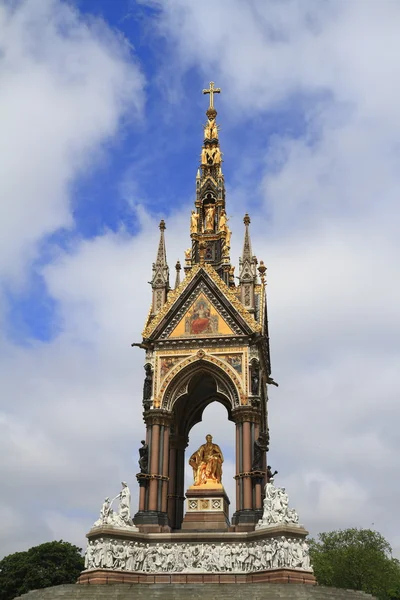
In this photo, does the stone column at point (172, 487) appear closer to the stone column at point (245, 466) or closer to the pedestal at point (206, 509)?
the pedestal at point (206, 509)

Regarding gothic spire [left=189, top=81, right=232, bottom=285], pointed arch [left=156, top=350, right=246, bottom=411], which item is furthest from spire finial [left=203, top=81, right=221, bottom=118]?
pointed arch [left=156, top=350, right=246, bottom=411]

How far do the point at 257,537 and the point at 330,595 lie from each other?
3718 millimetres

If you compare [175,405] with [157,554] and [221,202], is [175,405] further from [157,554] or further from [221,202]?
[221,202]

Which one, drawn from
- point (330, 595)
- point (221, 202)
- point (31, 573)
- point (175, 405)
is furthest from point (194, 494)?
point (31, 573)

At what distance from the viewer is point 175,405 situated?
27531 mm

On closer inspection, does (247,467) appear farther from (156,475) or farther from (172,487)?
(172,487)

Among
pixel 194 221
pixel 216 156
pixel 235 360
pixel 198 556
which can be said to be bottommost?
pixel 198 556

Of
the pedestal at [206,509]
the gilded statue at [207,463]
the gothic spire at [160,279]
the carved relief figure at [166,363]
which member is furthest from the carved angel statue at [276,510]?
the gothic spire at [160,279]

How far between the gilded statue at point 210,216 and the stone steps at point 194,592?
14.8 metres

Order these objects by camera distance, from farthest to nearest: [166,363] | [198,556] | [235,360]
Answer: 1. [166,363]
2. [235,360]
3. [198,556]

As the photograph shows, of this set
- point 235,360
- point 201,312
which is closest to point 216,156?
point 201,312

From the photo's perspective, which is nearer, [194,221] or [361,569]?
[194,221]

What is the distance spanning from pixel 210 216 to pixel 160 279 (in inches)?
154

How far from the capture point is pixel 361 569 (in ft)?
151
